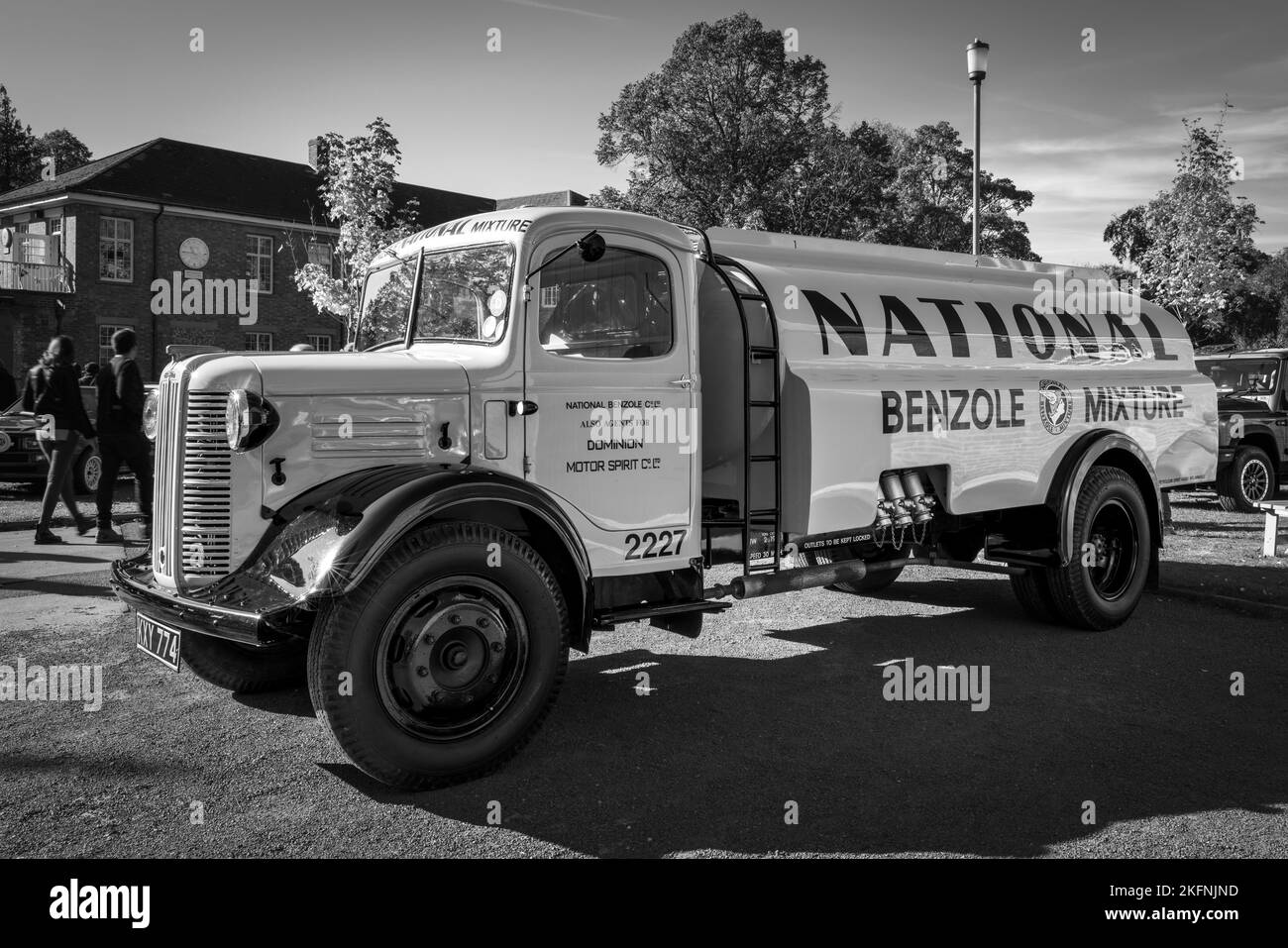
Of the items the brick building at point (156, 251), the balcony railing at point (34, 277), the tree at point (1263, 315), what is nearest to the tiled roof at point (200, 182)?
the brick building at point (156, 251)

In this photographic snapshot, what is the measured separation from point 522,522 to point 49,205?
31876 mm

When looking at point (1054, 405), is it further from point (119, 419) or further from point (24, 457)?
point (24, 457)

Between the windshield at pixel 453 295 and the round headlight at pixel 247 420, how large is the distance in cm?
105

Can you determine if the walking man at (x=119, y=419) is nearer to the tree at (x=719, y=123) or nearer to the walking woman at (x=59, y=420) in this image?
the walking woman at (x=59, y=420)

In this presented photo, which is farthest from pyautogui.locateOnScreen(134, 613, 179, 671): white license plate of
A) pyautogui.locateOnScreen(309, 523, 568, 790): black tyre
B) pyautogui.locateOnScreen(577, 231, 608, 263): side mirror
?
pyautogui.locateOnScreen(577, 231, 608, 263): side mirror

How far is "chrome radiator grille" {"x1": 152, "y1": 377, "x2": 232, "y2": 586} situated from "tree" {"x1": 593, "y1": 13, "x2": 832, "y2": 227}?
89.2 ft

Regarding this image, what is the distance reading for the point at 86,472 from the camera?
43.0 ft

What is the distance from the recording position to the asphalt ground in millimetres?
3811

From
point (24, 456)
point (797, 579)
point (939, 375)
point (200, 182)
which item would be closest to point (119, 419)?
point (24, 456)

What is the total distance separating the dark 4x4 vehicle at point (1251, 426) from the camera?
13.3 meters

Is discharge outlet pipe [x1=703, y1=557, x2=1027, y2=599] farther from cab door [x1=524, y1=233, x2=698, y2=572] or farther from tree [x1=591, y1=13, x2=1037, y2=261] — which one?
tree [x1=591, y1=13, x2=1037, y2=261]
